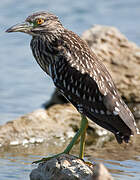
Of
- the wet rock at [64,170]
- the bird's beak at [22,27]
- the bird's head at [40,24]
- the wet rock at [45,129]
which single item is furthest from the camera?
the wet rock at [45,129]

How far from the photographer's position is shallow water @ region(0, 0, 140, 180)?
1057 cm

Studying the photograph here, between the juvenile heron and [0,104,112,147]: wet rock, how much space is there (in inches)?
88.7

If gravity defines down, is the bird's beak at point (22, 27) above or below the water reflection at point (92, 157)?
above

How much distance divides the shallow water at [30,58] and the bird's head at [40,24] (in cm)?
219

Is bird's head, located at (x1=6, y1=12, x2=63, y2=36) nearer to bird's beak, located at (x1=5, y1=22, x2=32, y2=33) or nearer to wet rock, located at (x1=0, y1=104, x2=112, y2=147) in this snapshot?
bird's beak, located at (x1=5, y1=22, x2=32, y2=33)

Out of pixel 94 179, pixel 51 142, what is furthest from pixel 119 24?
Result: pixel 94 179

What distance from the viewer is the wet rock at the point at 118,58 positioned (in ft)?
44.8

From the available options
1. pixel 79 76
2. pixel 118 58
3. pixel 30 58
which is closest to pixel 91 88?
pixel 79 76

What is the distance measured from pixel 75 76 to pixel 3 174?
190 centimetres

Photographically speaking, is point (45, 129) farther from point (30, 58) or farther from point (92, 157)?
point (30, 58)

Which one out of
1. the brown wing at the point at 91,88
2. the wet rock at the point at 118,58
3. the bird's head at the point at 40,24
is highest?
the bird's head at the point at 40,24

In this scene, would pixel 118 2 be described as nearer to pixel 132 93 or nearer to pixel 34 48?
pixel 132 93

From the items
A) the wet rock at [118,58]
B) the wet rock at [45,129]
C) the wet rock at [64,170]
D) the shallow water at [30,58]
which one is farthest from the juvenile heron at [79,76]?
the wet rock at [118,58]

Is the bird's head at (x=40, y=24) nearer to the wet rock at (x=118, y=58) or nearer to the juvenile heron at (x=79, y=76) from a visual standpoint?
the juvenile heron at (x=79, y=76)
